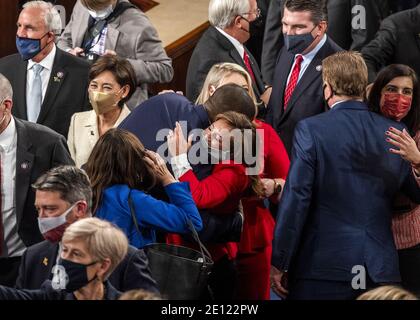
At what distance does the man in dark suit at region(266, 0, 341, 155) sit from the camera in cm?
685

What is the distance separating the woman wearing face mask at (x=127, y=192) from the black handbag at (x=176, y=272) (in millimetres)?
36

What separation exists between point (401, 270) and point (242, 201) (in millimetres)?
842

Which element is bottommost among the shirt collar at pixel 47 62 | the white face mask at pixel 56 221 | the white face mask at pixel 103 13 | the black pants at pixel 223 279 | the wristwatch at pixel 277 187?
the black pants at pixel 223 279

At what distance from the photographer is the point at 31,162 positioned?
5.78 metres

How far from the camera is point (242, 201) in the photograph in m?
6.24

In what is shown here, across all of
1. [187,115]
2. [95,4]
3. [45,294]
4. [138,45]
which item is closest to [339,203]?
[187,115]

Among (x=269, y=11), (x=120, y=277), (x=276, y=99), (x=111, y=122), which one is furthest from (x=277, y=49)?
(x=120, y=277)

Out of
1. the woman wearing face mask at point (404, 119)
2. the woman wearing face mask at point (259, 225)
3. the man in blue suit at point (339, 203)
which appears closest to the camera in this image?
the man in blue suit at point (339, 203)

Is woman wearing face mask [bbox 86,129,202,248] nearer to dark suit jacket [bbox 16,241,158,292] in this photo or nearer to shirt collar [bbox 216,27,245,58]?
dark suit jacket [bbox 16,241,158,292]

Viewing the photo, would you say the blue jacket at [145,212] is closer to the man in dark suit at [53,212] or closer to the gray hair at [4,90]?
the man in dark suit at [53,212]

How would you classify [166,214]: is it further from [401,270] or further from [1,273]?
[401,270]

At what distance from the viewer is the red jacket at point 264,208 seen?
6.20m

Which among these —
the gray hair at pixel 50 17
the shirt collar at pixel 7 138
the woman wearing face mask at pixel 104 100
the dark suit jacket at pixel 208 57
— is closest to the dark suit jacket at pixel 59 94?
the gray hair at pixel 50 17

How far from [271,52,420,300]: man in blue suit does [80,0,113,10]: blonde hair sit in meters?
1.93
